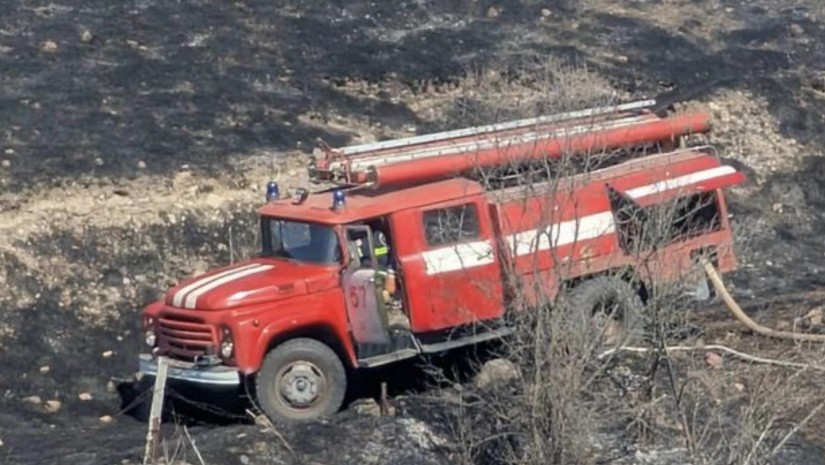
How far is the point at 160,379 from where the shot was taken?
614 inches

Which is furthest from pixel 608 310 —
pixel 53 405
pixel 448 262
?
pixel 53 405

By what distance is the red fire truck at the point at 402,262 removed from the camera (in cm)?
1600

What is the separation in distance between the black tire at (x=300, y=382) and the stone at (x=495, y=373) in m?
1.31

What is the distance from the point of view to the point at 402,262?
645 inches

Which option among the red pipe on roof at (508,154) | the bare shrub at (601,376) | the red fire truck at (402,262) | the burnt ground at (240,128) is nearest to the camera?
the bare shrub at (601,376)

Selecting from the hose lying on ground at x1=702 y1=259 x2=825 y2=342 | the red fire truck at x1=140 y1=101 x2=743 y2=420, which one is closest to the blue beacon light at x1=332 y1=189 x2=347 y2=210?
the red fire truck at x1=140 y1=101 x2=743 y2=420

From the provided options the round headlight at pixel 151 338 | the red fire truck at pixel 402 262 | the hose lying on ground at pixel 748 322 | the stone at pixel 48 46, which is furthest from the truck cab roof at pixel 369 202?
the stone at pixel 48 46

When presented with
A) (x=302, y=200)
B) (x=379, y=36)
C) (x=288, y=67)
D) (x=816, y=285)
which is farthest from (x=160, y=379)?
(x=379, y=36)

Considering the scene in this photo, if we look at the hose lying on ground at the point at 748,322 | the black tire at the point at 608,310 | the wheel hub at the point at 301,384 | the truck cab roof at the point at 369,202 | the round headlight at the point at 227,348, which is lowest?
the hose lying on ground at the point at 748,322

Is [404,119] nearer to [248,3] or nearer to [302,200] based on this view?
[248,3]

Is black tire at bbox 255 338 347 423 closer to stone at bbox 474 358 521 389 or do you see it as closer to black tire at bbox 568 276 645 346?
stone at bbox 474 358 521 389

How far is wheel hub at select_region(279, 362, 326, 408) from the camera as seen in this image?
16.1 meters

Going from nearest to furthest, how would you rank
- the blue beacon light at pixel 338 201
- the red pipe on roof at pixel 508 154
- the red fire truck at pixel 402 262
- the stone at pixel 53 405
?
the red fire truck at pixel 402 262 → the red pipe on roof at pixel 508 154 → the blue beacon light at pixel 338 201 → the stone at pixel 53 405

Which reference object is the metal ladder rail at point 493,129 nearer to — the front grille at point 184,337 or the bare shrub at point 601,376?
the bare shrub at point 601,376
